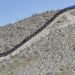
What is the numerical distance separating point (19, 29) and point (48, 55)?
19617 millimetres

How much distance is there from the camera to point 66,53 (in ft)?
125

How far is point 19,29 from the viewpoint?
58.0 meters

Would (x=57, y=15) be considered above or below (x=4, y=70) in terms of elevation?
above

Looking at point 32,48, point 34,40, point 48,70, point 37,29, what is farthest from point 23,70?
point 37,29

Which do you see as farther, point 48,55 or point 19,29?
point 19,29

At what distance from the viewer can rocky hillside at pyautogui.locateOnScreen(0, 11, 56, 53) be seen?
175ft

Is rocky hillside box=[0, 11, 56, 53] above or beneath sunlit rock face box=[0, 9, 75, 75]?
above

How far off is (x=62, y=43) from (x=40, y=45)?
298 centimetres

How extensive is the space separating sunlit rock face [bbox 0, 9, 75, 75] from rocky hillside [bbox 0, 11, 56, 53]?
4411mm

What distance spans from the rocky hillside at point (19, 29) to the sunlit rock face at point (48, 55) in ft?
14.5

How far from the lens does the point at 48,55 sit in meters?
38.9

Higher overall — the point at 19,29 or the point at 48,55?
the point at 19,29

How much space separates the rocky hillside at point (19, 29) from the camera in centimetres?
5322

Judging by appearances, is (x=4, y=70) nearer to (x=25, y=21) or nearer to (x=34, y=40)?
(x=34, y=40)
